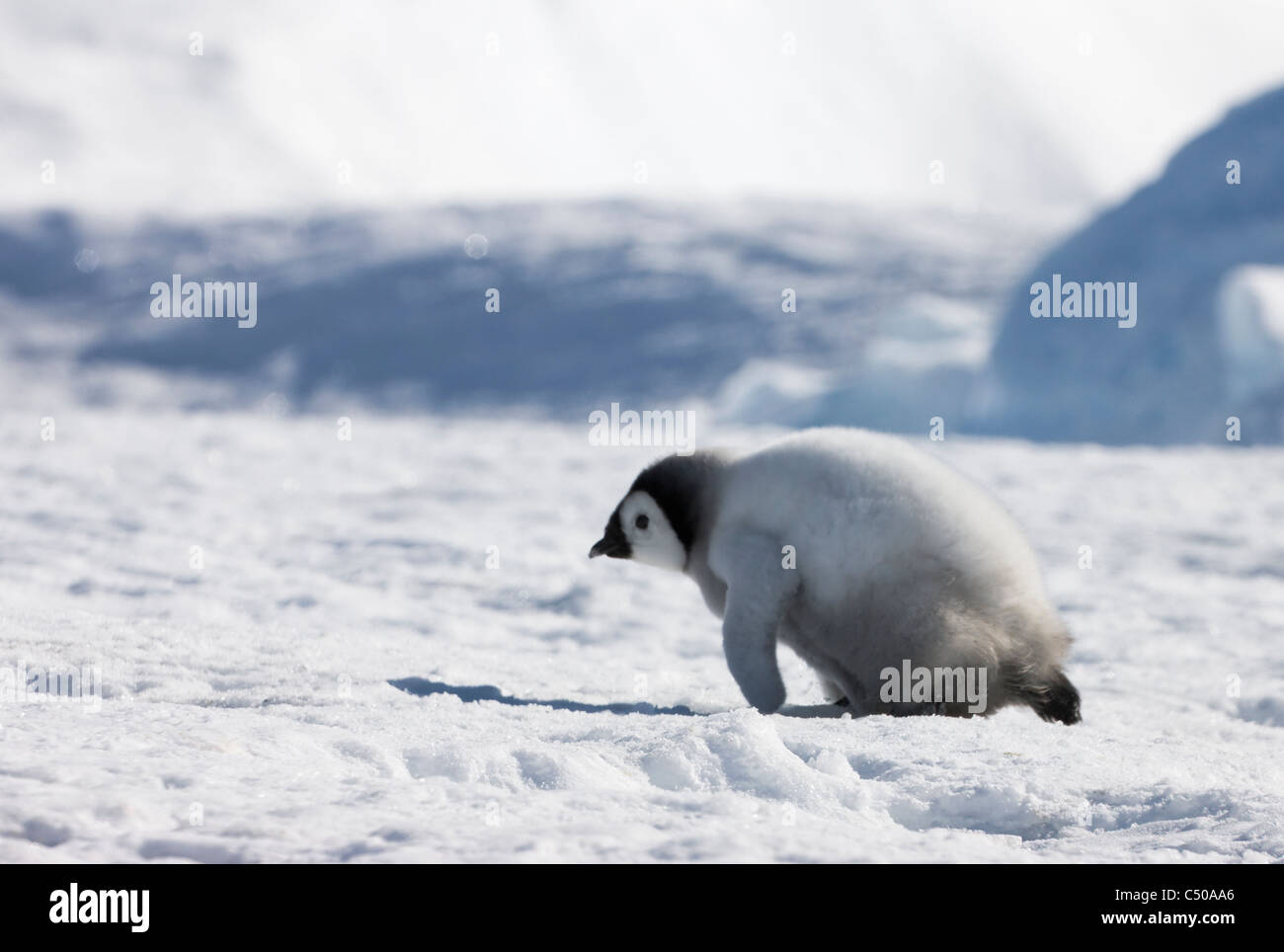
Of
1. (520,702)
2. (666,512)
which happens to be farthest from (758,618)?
(520,702)

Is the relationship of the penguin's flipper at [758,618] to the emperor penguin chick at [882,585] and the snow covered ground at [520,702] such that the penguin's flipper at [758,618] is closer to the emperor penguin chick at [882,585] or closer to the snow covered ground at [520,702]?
the emperor penguin chick at [882,585]

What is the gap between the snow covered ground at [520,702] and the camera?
6.28 feet

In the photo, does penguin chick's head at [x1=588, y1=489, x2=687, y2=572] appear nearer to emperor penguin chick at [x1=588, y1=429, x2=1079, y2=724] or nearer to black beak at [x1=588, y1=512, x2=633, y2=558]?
black beak at [x1=588, y1=512, x2=633, y2=558]

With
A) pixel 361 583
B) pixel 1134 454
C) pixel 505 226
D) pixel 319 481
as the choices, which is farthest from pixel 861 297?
pixel 361 583

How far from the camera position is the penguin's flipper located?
10.9 feet

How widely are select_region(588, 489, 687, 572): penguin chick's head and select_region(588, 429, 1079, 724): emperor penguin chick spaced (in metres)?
0.24

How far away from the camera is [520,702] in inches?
131

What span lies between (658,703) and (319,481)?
5.52 meters

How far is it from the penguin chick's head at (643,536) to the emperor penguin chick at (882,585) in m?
0.24

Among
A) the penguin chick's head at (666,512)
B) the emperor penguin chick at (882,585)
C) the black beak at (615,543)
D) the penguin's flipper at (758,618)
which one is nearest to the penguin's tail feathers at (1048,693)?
the emperor penguin chick at (882,585)

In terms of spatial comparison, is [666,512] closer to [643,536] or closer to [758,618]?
[643,536]

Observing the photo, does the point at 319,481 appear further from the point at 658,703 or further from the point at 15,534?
the point at 658,703
